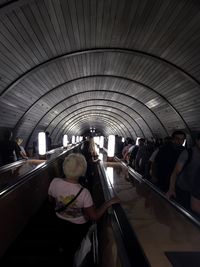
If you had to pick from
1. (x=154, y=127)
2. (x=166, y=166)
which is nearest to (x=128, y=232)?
(x=166, y=166)

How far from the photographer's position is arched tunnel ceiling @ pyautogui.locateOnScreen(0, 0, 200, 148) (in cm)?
754

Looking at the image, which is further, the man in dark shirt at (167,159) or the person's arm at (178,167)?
the man in dark shirt at (167,159)

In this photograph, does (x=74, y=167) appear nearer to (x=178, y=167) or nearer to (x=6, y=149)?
(x=178, y=167)

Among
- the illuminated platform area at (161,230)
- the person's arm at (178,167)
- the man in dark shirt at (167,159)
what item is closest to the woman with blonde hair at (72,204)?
the illuminated platform area at (161,230)

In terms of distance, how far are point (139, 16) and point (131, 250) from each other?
7.41 metres

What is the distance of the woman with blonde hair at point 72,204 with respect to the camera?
3383 millimetres

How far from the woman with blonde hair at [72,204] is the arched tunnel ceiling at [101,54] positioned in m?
5.02

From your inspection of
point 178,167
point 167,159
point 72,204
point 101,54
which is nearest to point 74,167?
point 72,204

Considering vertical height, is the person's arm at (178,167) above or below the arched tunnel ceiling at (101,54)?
below

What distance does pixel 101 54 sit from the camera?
459 inches

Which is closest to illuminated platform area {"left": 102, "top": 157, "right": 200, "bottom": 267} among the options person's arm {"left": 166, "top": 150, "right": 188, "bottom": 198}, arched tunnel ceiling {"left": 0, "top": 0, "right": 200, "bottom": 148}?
person's arm {"left": 166, "top": 150, "right": 188, "bottom": 198}

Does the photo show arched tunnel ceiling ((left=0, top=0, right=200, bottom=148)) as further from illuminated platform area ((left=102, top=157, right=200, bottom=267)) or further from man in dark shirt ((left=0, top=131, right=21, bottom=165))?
illuminated platform area ((left=102, top=157, right=200, bottom=267))

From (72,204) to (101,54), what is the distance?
30.7 ft

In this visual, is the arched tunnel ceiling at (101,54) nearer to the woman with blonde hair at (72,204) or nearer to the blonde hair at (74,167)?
the blonde hair at (74,167)
